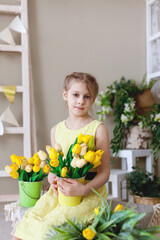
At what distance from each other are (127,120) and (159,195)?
62cm

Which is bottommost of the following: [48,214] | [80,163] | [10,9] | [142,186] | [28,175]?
[142,186]

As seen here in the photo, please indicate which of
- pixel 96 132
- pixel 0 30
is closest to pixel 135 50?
pixel 0 30

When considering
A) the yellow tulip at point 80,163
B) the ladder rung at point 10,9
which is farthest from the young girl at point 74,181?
the ladder rung at point 10,9

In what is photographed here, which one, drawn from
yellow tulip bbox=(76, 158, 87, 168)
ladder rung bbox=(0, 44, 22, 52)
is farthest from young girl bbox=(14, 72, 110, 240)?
ladder rung bbox=(0, 44, 22, 52)

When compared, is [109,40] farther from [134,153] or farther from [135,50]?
[134,153]

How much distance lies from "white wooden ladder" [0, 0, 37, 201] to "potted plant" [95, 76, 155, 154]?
57 centimetres

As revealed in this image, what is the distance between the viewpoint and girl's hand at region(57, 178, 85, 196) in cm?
109

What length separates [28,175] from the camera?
1.39 metres

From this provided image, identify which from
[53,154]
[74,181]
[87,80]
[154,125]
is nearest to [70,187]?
[74,181]

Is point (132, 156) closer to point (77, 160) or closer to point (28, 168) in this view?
point (28, 168)

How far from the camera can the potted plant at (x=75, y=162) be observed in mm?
1053

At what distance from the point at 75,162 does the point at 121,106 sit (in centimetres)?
136

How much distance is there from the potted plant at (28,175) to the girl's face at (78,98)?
282mm

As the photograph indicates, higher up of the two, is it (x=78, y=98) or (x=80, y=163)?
(x=78, y=98)
